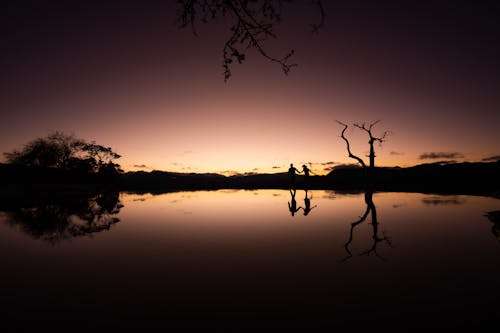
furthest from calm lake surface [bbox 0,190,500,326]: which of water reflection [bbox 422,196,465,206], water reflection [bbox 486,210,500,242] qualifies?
water reflection [bbox 422,196,465,206]

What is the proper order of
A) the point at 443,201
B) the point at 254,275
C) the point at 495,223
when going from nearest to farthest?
the point at 254,275 < the point at 495,223 < the point at 443,201

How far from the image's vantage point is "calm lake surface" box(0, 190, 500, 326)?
4.47 metres

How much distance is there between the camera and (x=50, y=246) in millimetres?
9273

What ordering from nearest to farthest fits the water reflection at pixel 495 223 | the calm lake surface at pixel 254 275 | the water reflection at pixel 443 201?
the calm lake surface at pixel 254 275 → the water reflection at pixel 495 223 → the water reflection at pixel 443 201

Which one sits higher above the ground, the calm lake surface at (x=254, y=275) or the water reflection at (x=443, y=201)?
the water reflection at (x=443, y=201)

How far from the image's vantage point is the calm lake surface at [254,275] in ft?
14.7

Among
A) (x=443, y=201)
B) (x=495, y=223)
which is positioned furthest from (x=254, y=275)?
(x=443, y=201)

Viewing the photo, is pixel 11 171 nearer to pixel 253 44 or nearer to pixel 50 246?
pixel 50 246

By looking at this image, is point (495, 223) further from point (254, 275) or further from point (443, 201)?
point (254, 275)

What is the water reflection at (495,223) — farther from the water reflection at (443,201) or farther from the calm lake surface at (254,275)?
the water reflection at (443,201)

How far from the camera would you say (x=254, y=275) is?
6.18 metres

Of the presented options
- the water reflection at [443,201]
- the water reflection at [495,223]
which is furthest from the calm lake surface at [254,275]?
the water reflection at [443,201]

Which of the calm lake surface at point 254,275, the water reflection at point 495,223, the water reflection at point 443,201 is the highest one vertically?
the water reflection at point 443,201

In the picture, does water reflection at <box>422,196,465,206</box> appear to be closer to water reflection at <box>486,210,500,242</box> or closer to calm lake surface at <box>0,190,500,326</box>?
water reflection at <box>486,210,500,242</box>
